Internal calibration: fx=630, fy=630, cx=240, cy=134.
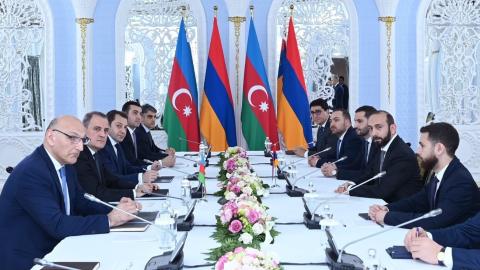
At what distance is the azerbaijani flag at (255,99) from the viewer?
7.32 m

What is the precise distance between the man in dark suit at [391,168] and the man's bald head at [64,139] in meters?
1.61

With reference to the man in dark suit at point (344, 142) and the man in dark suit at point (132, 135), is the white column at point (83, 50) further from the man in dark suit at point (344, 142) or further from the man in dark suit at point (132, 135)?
the man in dark suit at point (344, 142)

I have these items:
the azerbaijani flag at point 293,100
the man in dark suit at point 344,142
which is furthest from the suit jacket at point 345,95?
the man in dark suit at point 344,142

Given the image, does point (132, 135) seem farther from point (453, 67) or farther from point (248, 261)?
point (248, 261)

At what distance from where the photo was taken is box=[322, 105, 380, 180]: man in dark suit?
4500 millimetres

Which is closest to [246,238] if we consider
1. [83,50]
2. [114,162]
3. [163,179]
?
[163,179]

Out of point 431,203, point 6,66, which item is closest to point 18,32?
point 6,66

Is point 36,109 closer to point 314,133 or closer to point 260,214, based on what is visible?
point 314,133

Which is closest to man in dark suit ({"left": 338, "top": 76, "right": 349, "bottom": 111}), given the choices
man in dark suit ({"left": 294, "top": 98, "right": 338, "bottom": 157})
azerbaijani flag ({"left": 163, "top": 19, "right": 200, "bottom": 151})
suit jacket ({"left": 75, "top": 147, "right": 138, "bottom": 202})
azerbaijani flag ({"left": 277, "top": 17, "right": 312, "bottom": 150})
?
azerbaijani flag ({"left": 277, "top": 17, "right": 312, "bottom": 150})

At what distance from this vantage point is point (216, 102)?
7.35m

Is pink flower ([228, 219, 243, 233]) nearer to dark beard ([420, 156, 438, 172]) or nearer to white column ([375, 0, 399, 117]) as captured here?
dark beard ([420, 156, 438, 172])

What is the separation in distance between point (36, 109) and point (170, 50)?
1.75 metres

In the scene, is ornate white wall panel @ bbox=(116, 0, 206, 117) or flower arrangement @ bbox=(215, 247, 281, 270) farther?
ornate white wall panel @ bbox=(116, 0, 206, 117)

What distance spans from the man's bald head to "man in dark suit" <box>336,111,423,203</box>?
5.29 feet
